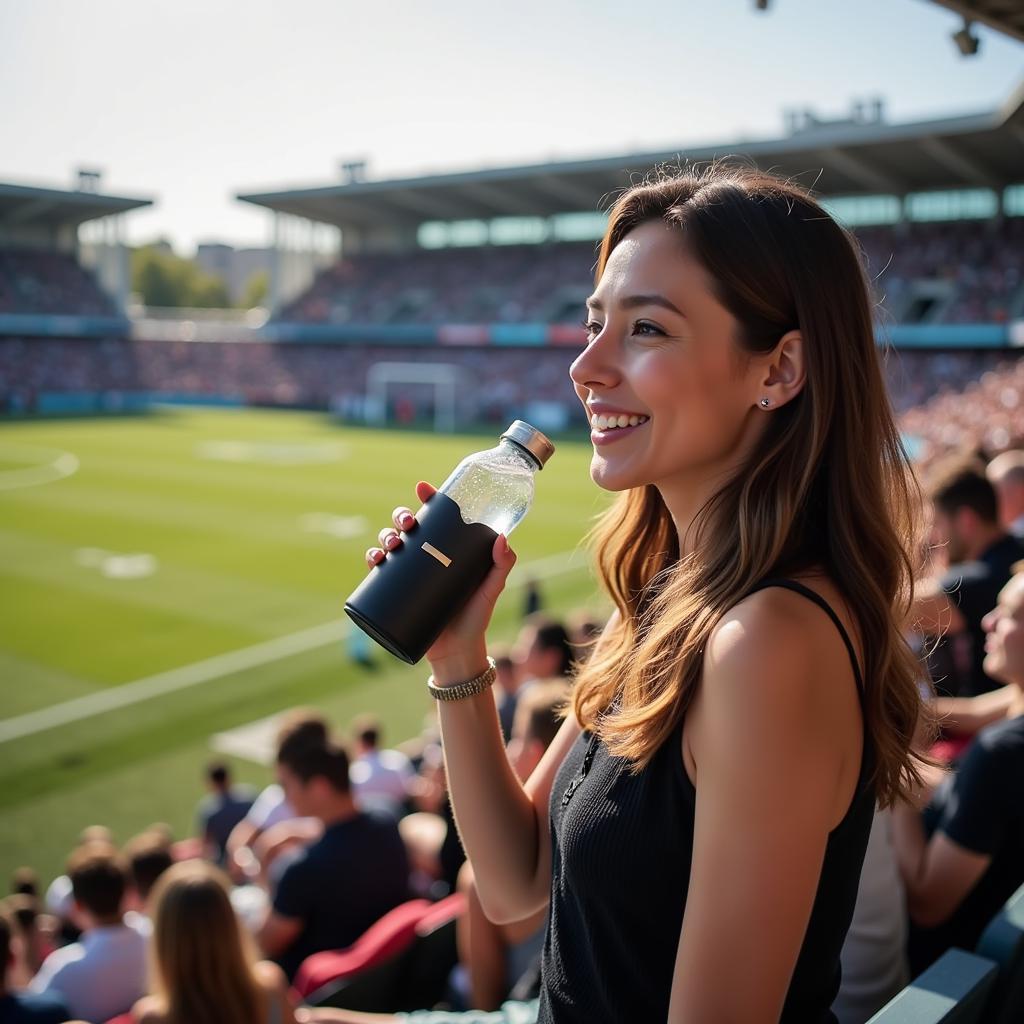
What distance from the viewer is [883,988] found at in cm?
284

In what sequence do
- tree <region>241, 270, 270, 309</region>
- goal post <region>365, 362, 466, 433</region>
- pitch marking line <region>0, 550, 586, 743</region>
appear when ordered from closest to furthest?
pitch marking line <region>0, 550, 586, 743</region> < goal post <region>365, 362, 466, 433</region> < tree <region>241, 270, 270, 309</region>

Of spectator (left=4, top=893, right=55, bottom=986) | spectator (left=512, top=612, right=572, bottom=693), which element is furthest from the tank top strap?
spectator (left=512, top=612, right=572, bottom=693)

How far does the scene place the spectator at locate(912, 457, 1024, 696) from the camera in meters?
5.10

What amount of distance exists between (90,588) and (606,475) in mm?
14241

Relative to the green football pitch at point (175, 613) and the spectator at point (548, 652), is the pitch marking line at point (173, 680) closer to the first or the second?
A: the green football pitch at point (175, 613)

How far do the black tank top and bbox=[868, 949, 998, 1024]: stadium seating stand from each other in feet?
0.66

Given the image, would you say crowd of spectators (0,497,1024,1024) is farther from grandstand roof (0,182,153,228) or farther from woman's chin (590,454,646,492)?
grandstand roof (0,182,153,228)

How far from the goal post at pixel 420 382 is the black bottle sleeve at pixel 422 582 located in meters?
40.8

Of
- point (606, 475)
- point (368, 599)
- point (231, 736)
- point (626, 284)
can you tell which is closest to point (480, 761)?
point (368, 599)

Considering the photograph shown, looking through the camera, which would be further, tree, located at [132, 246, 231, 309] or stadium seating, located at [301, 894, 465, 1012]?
tree, located at [132, 246, 231, 309]

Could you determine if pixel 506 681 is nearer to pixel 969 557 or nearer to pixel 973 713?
pixel 969 557

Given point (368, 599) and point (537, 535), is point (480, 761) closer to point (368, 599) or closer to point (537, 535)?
point (368, 599)

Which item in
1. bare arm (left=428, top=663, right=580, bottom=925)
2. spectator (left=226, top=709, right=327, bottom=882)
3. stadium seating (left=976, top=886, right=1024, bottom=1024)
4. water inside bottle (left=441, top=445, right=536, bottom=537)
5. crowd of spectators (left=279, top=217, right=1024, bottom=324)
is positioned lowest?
spectator (left=226, top=709, right=327, bottom=882)

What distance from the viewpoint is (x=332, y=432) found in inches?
1486
